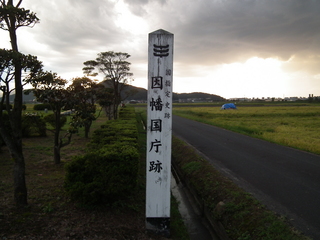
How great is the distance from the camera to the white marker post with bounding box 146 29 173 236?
449 cm

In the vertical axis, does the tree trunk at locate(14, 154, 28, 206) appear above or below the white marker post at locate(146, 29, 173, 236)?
below

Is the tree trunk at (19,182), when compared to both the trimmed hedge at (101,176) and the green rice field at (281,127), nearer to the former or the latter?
the trimmed hedge at (101,176)

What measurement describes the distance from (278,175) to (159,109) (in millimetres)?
4729

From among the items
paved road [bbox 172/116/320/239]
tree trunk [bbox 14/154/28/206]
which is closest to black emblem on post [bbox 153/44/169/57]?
tree trunk [bbox 14/154/28/206]

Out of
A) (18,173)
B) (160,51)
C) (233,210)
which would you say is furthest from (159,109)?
(18,173)

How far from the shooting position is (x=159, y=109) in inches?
178

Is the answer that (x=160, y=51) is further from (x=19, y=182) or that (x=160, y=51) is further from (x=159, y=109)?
(x=19, y=182)

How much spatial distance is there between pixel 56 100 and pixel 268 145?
9569 mm

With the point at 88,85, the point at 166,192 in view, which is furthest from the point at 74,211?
the point at 88,85

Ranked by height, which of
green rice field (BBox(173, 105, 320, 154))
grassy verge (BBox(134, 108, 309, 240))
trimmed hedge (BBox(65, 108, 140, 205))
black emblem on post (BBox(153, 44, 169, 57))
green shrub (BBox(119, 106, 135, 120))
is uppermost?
black emblem on post (BBox(153, 44, 169, 57))

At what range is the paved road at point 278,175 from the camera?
16.6 ft

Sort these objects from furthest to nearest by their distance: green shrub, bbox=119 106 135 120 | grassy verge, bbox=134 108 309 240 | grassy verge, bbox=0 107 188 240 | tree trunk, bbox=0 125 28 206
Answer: green shrub, bbox=119 106 135 120, tree trunk, bbox=0 125 28 206, grassy verge, bbox=134 108 309 240, grassy verge, bbox=0 107 188 240

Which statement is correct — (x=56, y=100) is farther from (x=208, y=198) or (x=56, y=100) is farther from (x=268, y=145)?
(x=268, y=145)

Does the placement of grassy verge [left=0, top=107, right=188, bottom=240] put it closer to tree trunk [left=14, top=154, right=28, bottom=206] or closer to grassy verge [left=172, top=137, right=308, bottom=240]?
tree trunk [left=14, top=154, right=28, bottom=206]
